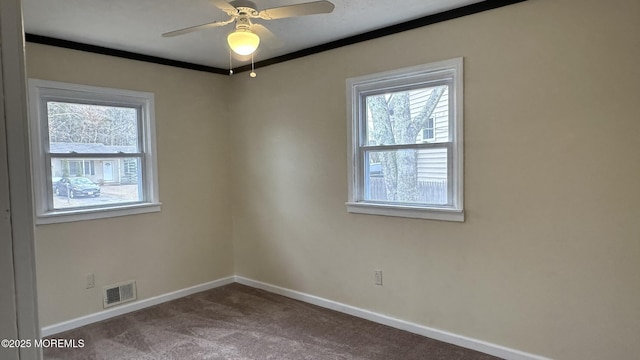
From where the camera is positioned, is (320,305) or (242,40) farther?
(320,305)

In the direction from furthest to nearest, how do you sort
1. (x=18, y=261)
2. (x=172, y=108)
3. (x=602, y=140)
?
(x=172, y=108), (x=602, y=140), (x=18, y=261)

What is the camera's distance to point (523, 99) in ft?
8.50

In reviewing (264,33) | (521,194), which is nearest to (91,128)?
(264,33)

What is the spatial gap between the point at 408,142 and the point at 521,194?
970 millimetres

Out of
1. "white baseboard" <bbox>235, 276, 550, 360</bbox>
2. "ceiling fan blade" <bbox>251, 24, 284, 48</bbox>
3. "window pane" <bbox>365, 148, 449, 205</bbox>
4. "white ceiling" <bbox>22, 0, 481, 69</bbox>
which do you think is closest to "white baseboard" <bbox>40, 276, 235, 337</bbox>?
"white baseboard" <bbox>235, 276, 550, 360</bbox>

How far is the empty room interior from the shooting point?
236 cm

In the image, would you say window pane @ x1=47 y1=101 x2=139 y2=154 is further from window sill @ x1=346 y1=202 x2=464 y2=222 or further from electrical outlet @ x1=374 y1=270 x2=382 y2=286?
electrical outlet @ x1=374 y1=270 x2=382 y2=286

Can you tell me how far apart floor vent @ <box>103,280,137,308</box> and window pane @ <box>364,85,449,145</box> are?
2708 mm

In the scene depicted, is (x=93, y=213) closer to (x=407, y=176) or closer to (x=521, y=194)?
(x=407, y=176)

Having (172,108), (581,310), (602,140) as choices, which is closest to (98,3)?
(172,108)

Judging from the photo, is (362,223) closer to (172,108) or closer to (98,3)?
(172,108)

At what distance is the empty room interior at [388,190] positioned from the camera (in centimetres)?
236

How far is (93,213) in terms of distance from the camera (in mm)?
3512

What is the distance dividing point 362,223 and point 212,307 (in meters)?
1.74
